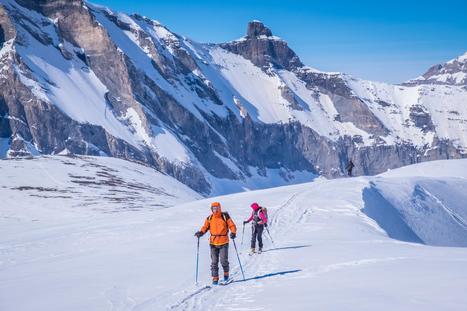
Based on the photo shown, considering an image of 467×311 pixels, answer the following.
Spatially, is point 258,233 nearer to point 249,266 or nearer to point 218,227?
point 249,266

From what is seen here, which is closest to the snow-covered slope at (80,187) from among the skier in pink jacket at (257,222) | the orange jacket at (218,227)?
the skier in pink jacket at (257,222)

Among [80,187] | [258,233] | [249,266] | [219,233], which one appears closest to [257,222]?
[258,233]

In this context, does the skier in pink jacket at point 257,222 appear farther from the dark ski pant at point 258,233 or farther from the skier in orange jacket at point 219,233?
the skier in orange jacket at point 219,233

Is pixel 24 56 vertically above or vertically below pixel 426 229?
above

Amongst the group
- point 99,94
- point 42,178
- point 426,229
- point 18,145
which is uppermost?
point 99,94

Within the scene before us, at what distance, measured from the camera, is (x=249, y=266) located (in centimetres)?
1764

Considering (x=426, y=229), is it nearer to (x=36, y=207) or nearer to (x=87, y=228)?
(x=87, y=228)

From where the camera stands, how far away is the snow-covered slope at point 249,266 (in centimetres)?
1210

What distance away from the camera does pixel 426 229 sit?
4041cm

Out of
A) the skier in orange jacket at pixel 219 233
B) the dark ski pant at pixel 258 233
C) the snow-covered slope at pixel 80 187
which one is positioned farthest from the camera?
the snow-covered slope at pixel 80 187

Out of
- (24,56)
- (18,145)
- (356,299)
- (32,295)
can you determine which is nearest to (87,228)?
(32,295)

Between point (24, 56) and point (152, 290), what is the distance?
584ft

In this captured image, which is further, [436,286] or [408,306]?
[436,286]

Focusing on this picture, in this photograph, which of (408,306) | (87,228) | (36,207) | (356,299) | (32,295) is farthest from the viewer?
(36,207)
